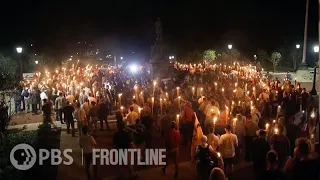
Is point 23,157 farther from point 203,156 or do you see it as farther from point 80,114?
point 203,156

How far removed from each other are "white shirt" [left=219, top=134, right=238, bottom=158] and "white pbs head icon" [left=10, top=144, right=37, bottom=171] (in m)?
4.86

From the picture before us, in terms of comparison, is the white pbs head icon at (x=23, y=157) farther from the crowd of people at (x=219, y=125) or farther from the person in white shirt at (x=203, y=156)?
the person in white shirt at (x=203, y=156)

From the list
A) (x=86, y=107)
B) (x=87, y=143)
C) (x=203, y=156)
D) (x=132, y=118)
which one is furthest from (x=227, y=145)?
(x=86, y=107)

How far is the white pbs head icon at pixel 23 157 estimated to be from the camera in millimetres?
9383

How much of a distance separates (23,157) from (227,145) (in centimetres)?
523

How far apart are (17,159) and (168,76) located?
991 inches

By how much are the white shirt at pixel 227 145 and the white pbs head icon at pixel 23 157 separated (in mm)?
4859

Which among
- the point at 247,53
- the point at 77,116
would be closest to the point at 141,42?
the point at 247,53

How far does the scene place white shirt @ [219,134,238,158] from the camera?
9.37 metres

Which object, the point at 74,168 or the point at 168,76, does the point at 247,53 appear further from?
the point at 74,168

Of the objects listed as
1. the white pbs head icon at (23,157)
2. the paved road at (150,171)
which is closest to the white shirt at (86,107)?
the paved road at (150,171)

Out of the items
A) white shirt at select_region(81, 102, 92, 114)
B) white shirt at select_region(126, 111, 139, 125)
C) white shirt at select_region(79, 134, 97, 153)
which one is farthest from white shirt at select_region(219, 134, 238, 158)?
white shirt at select_region(81, 102, 92, 114)

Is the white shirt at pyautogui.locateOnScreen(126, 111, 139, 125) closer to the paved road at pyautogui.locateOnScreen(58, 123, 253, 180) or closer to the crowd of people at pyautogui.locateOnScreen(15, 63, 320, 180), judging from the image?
the crowd of people at pyautogui.locateOnScreen(15, 63, 320, 180)

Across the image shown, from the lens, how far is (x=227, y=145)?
9375mm
